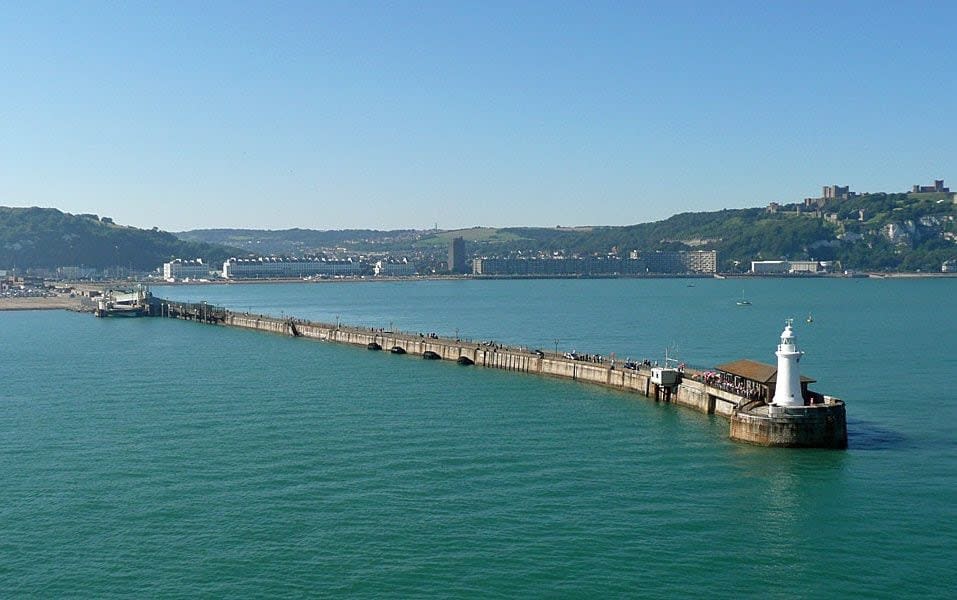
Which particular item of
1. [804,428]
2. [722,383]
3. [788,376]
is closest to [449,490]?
[804,428]

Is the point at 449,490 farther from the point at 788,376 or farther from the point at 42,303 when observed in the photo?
the point at 42,303

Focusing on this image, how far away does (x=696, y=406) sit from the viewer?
4794 centimetres

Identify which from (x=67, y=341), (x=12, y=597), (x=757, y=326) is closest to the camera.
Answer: (x=12, y=597)

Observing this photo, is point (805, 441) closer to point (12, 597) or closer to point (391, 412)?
point (391, 412)

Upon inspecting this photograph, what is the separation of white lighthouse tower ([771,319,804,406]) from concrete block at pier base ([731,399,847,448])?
754 millimetres

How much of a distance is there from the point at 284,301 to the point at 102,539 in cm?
14142

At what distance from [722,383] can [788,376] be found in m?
7.05

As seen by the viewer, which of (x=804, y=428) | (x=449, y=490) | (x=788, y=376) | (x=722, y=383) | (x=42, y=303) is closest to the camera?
(x=449, y=490)

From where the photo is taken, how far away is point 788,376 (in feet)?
129

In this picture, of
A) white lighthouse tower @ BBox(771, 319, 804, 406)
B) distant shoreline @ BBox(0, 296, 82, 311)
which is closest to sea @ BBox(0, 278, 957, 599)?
white lighthouse tower @ BBox(771, 319, 804, 406)

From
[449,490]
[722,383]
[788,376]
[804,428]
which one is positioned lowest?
[449,490]

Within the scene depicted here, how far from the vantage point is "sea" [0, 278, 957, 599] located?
25.2 m

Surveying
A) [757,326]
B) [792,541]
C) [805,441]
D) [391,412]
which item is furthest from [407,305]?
[792,541]

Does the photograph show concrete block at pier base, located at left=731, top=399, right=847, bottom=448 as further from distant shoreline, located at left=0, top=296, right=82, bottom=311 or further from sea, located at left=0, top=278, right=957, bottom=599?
distant shoreline, located at left=0, top=296, right=82, bottom=311
